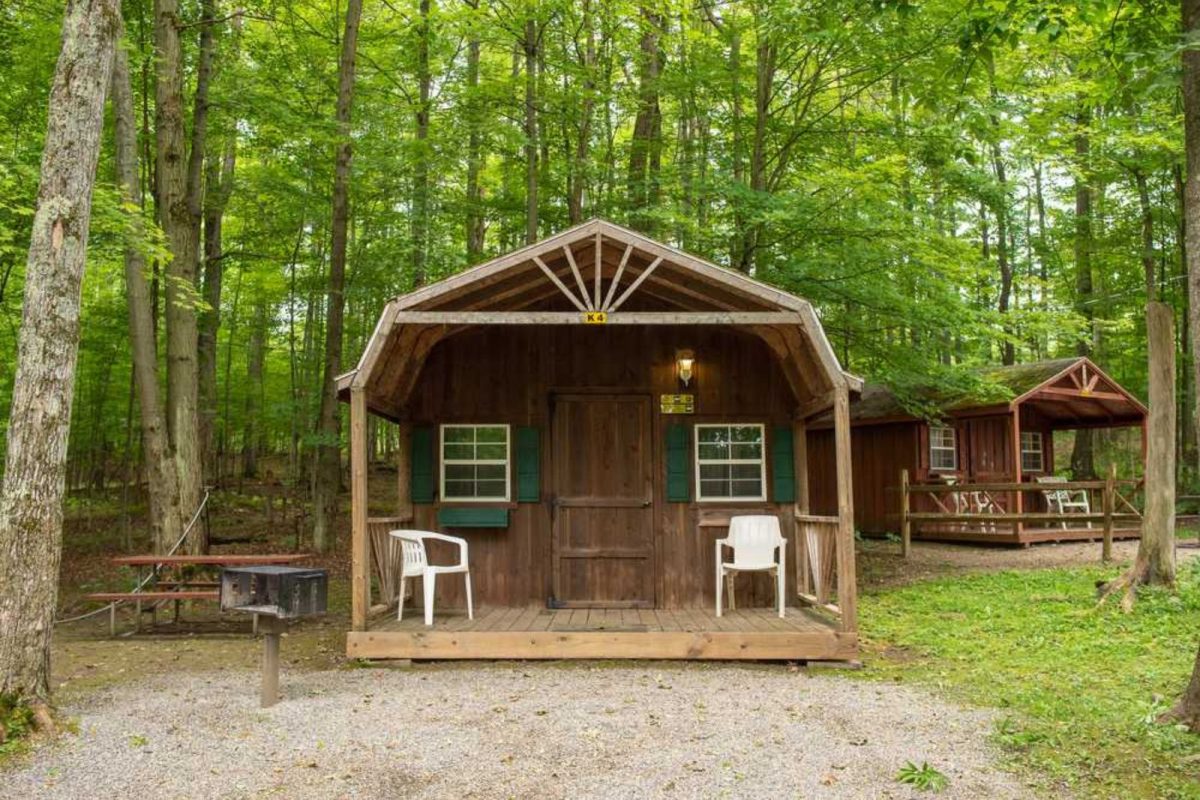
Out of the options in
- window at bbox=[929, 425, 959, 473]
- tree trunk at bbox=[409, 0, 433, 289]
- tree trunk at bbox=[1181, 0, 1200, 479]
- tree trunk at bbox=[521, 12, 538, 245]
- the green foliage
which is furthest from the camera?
window at bbox=[929, 425, 959, 473]

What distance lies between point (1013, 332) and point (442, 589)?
895 centimetres

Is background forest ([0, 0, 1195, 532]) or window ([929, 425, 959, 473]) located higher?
background forest ([0, 0, 1195, 532])

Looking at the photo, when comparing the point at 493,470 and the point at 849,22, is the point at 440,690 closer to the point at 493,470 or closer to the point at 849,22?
the point at 493,470

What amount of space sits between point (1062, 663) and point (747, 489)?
3.12 meters

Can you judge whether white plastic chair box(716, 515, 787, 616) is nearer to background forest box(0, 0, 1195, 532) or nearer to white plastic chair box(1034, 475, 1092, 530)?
background forest box(0, 0, 1195, 532)

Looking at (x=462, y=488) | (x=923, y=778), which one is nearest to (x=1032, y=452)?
(x=462, y=488)

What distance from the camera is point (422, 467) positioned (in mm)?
8336

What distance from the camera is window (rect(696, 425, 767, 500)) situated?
8477mm

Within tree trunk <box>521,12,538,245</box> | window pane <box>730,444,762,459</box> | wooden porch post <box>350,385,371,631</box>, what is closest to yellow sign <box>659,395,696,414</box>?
window pane <box>730,444,762,459</box>

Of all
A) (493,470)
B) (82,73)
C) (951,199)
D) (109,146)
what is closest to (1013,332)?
(951,199)

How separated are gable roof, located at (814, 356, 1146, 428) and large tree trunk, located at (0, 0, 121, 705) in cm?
1135

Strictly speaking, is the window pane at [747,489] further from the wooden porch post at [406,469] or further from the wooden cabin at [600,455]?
the wooden porch post at [406,469]

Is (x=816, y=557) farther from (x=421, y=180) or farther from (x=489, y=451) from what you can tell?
(x=421, y=180)

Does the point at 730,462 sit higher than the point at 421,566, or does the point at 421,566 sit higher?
the point at 730,462
